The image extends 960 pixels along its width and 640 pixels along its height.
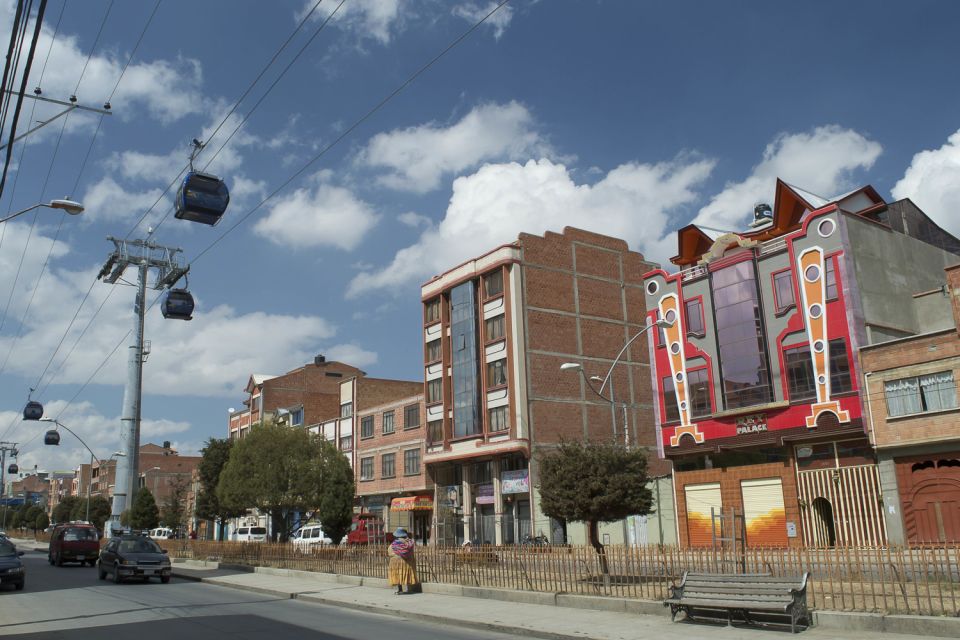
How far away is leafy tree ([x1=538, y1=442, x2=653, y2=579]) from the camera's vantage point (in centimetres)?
1930

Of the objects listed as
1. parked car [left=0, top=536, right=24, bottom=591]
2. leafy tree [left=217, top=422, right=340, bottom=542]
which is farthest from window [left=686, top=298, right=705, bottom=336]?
parked car [left=0, top=536, right=24, bottom=591]

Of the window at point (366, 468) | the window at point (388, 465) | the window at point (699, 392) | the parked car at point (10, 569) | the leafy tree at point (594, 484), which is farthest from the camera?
the window at point (366, 468)

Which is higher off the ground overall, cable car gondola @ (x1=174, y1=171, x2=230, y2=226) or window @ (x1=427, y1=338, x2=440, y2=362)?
window @ (x1=427, y1=338, x2=440, y2=362)

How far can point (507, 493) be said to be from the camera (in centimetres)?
4719

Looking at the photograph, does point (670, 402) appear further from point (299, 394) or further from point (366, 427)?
point (299, 394)

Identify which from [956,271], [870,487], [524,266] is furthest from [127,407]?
[956,271]

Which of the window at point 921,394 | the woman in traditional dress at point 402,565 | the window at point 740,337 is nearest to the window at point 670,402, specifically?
the window at point 740,337

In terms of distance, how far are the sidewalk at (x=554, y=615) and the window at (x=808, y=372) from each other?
804 inches

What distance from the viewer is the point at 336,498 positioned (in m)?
36.9

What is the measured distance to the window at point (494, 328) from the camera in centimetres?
4953

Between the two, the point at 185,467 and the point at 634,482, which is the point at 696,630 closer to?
the point at 634,482

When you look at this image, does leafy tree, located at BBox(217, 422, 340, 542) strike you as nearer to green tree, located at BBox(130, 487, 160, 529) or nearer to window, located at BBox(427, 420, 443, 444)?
window, located at BBox(427, 420, 443, 444)

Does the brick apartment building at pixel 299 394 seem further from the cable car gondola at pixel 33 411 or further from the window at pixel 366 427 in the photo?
the cable car gondola at pixel 33 411

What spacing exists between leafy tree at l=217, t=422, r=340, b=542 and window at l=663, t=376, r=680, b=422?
52.8 ft
